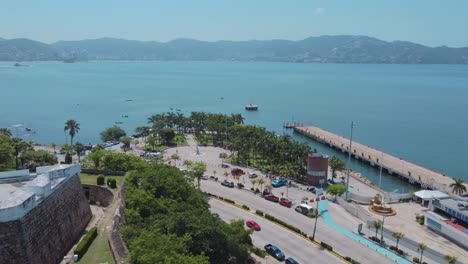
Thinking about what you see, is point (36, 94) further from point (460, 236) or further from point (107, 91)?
point (460, 236)

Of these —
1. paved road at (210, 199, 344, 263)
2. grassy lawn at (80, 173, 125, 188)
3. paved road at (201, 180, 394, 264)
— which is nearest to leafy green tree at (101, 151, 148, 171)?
grassy lawn at (80, 173, 125, 188)

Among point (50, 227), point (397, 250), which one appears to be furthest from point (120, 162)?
point (397, 250)

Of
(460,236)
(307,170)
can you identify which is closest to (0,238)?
(460,236)

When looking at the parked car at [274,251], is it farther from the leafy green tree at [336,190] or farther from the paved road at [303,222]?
the leafy green tree at [336,190]

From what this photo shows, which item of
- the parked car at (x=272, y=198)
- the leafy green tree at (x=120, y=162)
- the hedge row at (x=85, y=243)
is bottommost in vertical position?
the parked car at (x=272, y=198)

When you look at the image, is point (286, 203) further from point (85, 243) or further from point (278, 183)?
point (85, 243)

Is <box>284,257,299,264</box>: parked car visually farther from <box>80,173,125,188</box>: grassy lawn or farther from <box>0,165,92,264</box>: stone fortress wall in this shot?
<box>80,173,125,188</box>: grassy lawn

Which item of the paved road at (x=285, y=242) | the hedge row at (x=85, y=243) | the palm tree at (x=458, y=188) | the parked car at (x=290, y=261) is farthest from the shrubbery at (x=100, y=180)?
the palm tree at (x=458, y=188)
